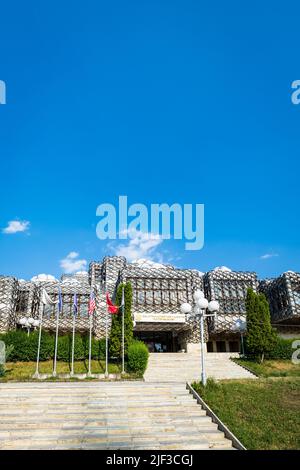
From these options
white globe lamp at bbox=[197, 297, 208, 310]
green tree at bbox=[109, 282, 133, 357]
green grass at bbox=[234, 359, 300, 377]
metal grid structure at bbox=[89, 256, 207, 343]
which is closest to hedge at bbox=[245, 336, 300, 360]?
green grass at bbox=[234, 359, 300, 377]

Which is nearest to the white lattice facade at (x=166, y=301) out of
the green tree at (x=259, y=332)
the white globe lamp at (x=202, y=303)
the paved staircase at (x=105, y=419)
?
the green tree at (x=259, y=332)

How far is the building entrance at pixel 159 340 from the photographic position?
3950 cm

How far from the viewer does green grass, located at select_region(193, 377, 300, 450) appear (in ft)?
28.6

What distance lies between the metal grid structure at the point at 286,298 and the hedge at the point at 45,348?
19.7 m

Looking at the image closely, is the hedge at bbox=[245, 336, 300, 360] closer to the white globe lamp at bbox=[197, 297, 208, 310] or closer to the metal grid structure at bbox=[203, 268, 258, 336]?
the metal grid structure at bbox=[203, 268, 258, 336]

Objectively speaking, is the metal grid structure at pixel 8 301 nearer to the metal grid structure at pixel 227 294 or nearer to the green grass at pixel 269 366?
the metal grid structure at pixel 227 294

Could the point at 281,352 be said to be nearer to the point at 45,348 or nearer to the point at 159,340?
the point at 45,348

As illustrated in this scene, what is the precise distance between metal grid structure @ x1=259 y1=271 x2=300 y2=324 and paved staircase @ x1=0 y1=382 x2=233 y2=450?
2418 cm

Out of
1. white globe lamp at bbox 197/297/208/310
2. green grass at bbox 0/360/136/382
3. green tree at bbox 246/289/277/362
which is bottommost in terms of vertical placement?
green grass at bbox 0/360/136/382

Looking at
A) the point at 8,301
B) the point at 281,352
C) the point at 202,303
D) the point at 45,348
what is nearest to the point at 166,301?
the point at 281,352

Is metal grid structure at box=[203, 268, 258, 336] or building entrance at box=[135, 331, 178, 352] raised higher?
metal grid structure at box=[203, 268, 258, 336]

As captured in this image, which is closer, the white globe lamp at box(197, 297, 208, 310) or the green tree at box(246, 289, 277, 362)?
the white globe lamp at box(197, 297, 208, 310)

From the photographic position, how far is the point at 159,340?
40.2 meters
